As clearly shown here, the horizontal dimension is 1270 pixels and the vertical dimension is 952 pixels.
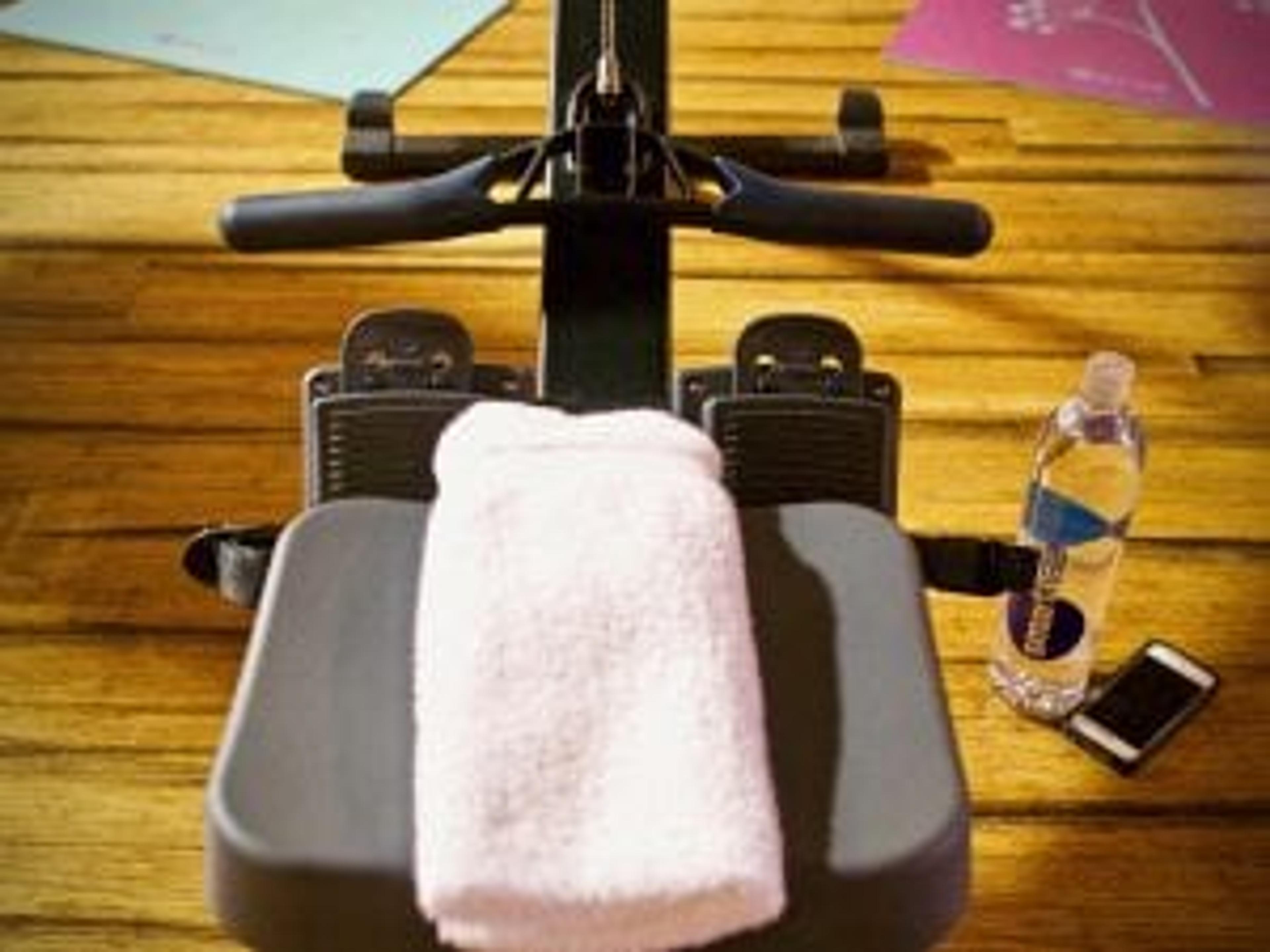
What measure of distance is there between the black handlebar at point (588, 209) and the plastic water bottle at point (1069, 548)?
0.58 feet

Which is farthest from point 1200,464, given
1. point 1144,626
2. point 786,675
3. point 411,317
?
point 786,675

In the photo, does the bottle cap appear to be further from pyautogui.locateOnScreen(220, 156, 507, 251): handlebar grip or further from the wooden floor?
pyautogui.locateOnScreen(220, 156, 507, 251): handlebar grip

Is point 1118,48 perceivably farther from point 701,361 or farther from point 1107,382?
point 1107,382

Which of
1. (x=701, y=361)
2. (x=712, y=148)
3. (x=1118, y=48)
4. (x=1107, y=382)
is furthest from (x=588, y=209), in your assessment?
(x=1118, y=48)

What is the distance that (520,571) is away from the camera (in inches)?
22.5

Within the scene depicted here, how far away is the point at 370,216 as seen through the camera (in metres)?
0.97

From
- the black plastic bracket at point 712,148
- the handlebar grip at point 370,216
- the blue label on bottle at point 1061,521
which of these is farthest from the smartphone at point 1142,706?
the black plastic bracket at point 712,148

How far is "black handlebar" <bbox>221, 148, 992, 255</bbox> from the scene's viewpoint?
97 centimetres

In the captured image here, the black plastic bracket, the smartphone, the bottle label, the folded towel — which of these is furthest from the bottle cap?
the black plastic bracket

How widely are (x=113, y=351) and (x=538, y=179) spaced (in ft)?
2.06

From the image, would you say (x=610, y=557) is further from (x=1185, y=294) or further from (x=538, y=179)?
(x=1185, y=294)

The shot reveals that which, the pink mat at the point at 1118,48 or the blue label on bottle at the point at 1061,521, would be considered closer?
the blue label on bottle at the point at 1061,521

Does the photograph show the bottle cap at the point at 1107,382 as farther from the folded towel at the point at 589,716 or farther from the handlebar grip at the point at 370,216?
the folded towel at the point at 589,716

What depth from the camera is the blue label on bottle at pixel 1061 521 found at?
109 centimetres
